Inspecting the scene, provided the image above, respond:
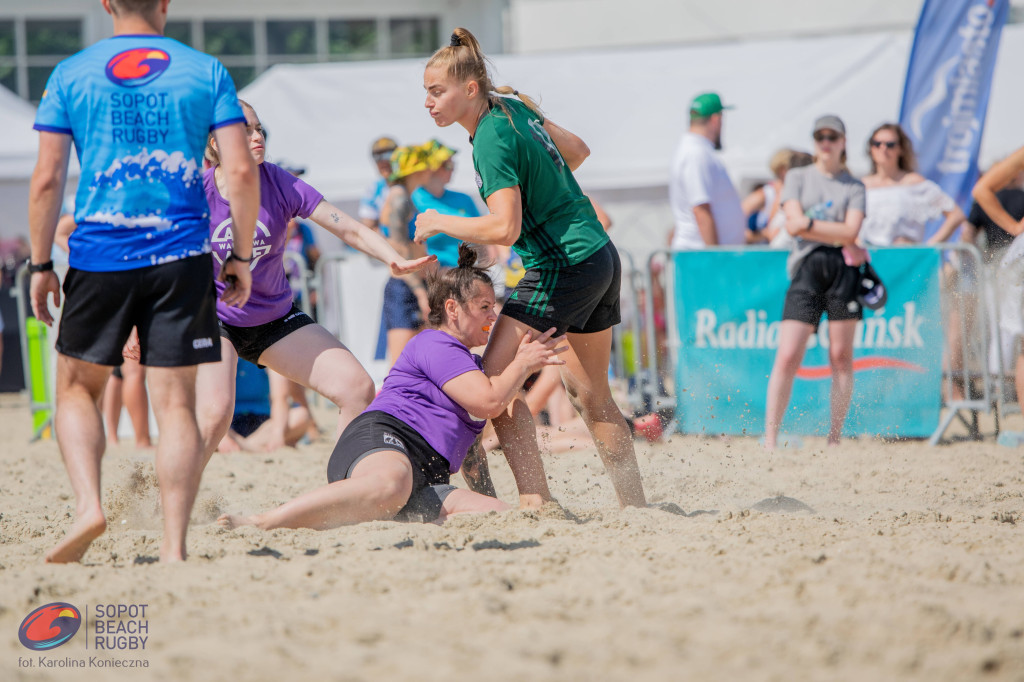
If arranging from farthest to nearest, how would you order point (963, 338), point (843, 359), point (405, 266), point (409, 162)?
point (409, 162) < point (963, 338) < point (843, 359) < point (405, 266)

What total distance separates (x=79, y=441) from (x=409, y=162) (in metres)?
3.80

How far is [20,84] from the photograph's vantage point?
1709cm

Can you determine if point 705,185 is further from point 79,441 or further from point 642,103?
point 642,103

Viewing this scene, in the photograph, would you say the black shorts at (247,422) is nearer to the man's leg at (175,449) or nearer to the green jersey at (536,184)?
the green jersey at (536,184)

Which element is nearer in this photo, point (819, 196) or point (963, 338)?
point (819, 196)

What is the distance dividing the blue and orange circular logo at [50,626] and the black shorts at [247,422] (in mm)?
4524

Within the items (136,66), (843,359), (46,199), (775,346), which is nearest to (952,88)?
(775,346)

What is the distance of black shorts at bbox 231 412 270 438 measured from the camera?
7090mm

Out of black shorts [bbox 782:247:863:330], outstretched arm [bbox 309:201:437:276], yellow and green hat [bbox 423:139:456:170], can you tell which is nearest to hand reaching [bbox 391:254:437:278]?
outstretched arm [bbox 309:201:437:276]

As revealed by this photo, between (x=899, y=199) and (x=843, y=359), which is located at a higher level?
(x=899, y=199)

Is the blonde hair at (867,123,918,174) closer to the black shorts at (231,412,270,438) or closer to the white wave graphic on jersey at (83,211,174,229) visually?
the black shorts at (231,412,270,438)

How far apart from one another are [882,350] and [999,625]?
4.46 m

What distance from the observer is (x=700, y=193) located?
6.61 m

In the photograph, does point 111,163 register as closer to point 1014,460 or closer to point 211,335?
point 211,335
